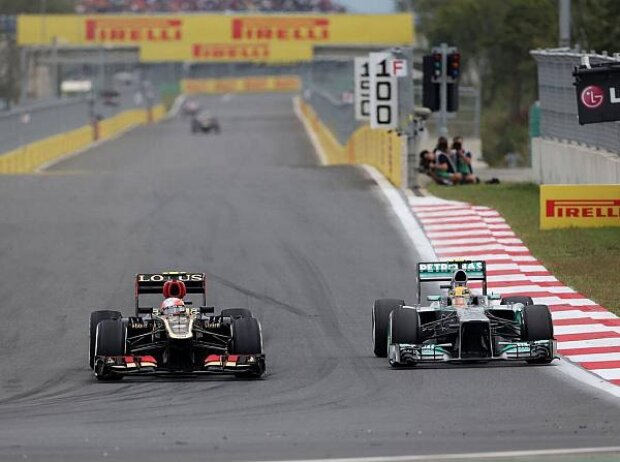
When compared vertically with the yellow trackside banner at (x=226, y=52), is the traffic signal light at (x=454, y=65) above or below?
below

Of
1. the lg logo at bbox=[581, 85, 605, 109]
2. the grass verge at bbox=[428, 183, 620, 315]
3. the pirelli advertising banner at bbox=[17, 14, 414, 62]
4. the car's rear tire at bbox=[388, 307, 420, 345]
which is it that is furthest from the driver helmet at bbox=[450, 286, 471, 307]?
the pirelli advertising banner at bbox=[17, 14, 414, 62]

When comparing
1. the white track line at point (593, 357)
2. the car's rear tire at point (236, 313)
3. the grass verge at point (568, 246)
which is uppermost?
the car's rear tire at point (236, 313)

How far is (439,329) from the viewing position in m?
14.7

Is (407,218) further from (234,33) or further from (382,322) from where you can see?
(234,33)

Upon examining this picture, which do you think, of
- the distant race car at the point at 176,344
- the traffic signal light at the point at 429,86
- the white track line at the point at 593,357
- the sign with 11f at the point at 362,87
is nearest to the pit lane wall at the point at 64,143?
the sign with 11f at the point at 362,87

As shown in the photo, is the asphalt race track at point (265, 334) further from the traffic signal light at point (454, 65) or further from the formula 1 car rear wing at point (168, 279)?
the traffic signal light at point (454, 65)

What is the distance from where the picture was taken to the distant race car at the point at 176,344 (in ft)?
46.7

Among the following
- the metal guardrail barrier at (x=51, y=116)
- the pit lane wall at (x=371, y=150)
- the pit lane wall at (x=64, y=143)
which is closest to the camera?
the pit lane wall at (x=371, y=150)

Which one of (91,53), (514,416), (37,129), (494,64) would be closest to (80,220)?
(514,416)

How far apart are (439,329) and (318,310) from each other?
4.33 m

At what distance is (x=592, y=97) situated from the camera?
2145 cm

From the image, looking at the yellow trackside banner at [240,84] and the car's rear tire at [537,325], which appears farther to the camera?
the yellow trackside banner at [240,84]

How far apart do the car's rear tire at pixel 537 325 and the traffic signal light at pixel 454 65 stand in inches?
726

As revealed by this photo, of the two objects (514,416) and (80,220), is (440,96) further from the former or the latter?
(514,416)
